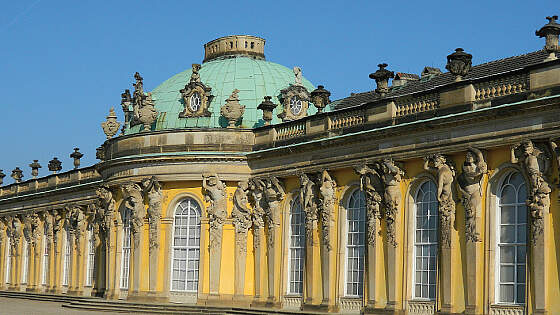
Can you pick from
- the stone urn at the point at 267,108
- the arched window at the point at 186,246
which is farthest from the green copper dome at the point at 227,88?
the arched window at the point at 186,246

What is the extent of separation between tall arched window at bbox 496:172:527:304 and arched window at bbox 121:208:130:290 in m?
17.6

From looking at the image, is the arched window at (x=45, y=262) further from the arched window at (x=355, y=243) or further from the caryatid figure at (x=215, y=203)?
the arched window at (x=355, y=243)

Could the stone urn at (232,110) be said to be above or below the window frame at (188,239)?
above

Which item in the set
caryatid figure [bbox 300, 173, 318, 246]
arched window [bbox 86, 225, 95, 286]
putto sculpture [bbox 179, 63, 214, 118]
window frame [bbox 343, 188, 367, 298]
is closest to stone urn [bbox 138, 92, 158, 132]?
putto sculpture [bbox 179, 63, 214, 118]

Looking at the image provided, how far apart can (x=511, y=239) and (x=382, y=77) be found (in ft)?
24.8

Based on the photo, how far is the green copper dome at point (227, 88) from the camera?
37062 mm

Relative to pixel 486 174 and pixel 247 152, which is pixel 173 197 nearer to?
pixel 247 152

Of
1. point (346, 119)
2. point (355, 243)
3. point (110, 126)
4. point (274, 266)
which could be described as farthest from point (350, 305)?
point (110, 126)

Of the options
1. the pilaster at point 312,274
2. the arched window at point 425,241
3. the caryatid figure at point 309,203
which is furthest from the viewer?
the caryatid figure at point 309,203

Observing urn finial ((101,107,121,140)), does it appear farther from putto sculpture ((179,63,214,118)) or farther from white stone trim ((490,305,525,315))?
white stone trim ((490,305,525,315))

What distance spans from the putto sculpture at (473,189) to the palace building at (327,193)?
51 mm

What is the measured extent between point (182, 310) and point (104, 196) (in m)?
7.37

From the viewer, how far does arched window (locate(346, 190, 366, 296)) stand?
99.5 ft

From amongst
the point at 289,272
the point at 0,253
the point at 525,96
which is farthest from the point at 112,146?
the point at 0,253
